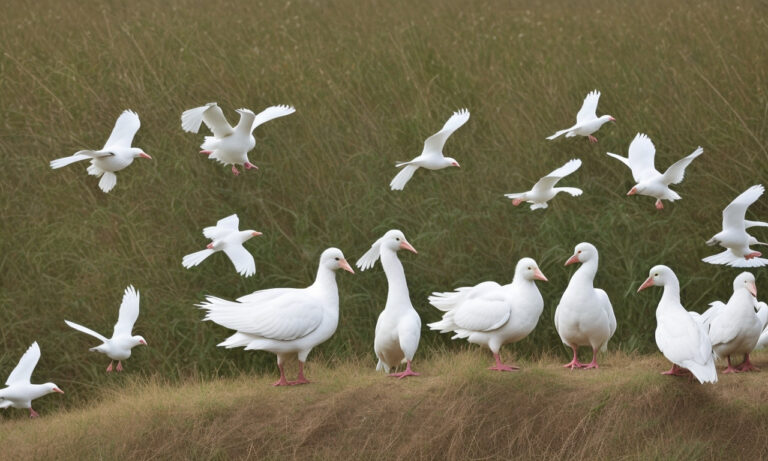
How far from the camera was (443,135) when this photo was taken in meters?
7.32

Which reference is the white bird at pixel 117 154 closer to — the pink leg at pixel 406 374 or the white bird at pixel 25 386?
the white bird at pixel 25 386

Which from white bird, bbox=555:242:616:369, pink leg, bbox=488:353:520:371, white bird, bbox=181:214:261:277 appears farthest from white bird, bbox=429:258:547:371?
white bird, bbox=181:214:261:277

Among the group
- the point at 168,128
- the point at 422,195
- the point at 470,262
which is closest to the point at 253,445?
the point at 470,262

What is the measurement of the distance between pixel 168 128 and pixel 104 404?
120 inches

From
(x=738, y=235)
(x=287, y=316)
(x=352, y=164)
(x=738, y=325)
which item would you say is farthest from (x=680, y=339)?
(x=352, y=164)

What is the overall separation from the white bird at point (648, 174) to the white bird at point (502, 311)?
89cm

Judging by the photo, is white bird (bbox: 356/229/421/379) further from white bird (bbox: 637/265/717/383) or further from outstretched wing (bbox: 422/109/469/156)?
white bird (bbox: 637/265/717/383)

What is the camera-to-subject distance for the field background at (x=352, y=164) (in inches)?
325

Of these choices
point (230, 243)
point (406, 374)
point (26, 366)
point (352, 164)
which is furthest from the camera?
Answer: point (352, 164)

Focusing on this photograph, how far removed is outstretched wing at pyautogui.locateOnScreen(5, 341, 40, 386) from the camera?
7406mm

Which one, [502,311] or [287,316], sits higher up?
[287,316]

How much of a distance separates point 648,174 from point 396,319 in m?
1.90

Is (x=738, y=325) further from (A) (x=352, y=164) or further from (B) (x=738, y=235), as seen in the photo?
(A) (x=352, y=164)

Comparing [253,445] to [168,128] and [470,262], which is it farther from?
[168,128]
